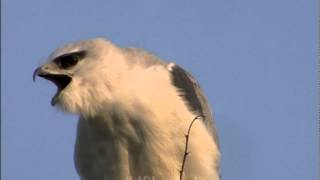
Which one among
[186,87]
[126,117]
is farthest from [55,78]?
[186,87]

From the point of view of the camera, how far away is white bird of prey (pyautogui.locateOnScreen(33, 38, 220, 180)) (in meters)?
6.46

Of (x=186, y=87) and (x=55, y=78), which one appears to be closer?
(x=55, y=78)

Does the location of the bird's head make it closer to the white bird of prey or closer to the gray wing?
the white bird of prey

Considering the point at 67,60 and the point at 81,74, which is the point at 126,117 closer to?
the point at 81,74

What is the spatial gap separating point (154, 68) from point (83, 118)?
29.2 inches

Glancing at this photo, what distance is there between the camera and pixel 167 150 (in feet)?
21.5

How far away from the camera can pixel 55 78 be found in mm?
6410

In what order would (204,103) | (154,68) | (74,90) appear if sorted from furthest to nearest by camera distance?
1. (204,103)
2. (154,68)
3. (74,90)

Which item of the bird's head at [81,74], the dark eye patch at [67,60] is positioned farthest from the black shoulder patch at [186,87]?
the dark eye patch at [67,60]

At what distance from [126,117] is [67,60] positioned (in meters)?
0.69

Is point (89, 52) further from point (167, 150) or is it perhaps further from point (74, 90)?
point (167, 150)

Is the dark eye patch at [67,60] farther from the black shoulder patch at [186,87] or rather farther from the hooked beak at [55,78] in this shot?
the black shoulder patch at [186,87]

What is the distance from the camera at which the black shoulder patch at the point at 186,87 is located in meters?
6.84

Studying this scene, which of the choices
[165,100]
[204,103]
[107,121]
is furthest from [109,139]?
[204,103]
